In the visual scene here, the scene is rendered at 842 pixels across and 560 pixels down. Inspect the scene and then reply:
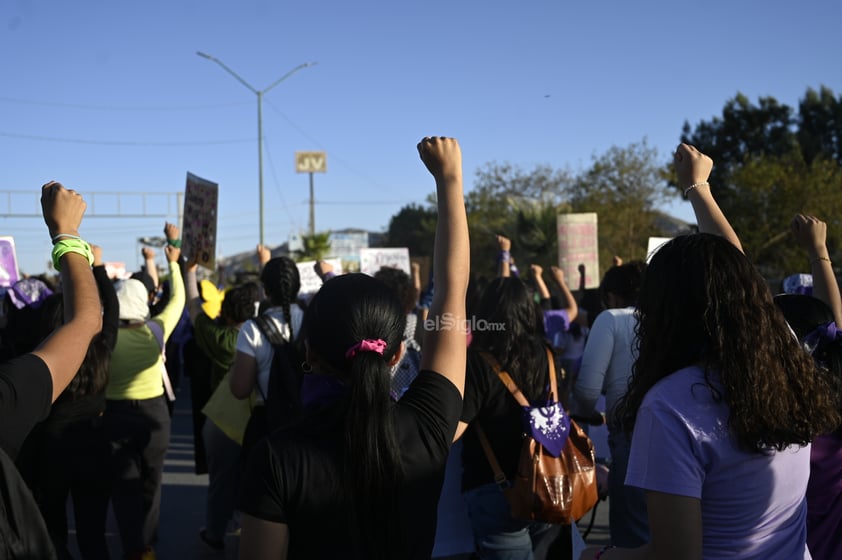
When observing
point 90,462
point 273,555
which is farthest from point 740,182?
point 273,555

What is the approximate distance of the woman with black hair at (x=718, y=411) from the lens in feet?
5.82

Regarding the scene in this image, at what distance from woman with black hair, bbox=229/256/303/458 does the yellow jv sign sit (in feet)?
125

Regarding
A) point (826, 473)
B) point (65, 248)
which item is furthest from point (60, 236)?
point (826, 473)

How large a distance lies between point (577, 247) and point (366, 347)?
Result: 8.13m

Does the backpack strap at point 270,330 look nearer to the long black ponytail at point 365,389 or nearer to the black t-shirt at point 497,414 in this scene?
the black t-shirt at point 497,414

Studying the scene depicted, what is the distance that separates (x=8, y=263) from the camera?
6160 millimetres

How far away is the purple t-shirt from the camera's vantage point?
1.77 m

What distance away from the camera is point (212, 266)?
616 centimetres

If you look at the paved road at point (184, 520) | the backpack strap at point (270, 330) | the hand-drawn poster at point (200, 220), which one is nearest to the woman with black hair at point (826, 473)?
the backpack strap at point (270, 330)

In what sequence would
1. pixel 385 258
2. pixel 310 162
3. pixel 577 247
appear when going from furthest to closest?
pixel 310 162, pixel 385 258, pixel 577 247

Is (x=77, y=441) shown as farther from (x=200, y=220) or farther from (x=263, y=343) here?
(x=200, y=220)

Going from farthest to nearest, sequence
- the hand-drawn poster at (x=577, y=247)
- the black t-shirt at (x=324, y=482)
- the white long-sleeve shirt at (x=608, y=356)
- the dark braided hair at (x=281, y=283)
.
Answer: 1. the hand-drawn poster at (x=577, y=247)
2. the dark braided hair at (x=281, y=283)
3. the white long-sleeve shirt at (x=608, y=356)
4. the black t-shirt at (x=324, y=482)

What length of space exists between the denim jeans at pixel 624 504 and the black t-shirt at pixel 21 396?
260cm

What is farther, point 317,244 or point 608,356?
point 317,244
